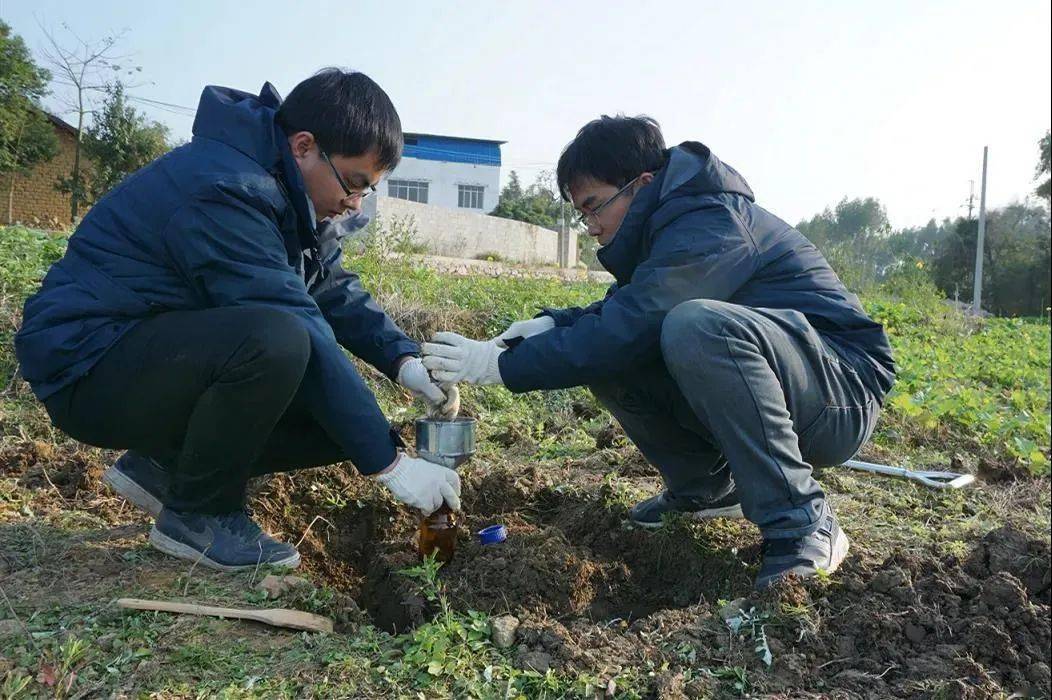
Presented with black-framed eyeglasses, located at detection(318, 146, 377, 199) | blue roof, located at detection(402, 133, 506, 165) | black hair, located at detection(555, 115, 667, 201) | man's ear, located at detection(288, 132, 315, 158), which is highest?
blue roof, located at detection(402, 133, 506, 165)

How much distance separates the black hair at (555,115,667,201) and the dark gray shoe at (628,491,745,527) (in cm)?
109

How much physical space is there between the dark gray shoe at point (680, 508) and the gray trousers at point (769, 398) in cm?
47

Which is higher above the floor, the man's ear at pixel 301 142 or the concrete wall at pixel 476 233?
the concrete wall at pixel 476 233

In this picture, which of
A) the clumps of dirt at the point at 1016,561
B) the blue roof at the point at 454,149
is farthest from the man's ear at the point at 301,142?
the blue roof at the point at 454,149

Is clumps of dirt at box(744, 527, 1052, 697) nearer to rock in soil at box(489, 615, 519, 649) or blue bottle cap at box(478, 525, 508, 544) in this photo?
rock in soil at box(489, 615, 519, 649)

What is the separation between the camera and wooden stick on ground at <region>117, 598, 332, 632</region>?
1990mm

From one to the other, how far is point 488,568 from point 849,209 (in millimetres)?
77210

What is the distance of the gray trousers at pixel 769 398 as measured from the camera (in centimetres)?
211

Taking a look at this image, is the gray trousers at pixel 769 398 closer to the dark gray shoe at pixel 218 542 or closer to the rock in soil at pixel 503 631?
the rock in soil at pixel 503 631

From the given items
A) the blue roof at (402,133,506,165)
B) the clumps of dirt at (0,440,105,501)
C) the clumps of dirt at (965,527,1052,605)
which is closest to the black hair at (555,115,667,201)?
the clumps of dirt at (965,527,1052,605)

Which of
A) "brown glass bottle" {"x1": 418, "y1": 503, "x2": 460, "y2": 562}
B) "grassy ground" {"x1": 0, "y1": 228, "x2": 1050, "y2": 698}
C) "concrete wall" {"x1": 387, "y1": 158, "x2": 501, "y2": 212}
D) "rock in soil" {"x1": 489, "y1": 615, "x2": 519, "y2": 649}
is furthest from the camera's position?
"concrete wall" {"x1": 387, "y1": 158, "x2": 501, "y2": 212}

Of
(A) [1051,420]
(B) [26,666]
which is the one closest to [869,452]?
(A) [1051,420]

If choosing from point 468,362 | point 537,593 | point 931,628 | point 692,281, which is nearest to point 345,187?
point 468,362

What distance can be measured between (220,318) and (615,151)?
4.16 feet
